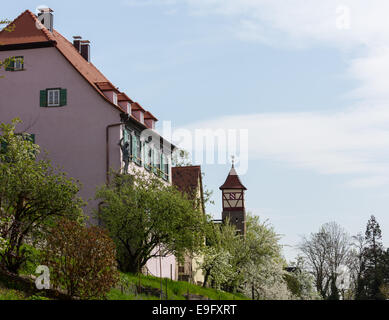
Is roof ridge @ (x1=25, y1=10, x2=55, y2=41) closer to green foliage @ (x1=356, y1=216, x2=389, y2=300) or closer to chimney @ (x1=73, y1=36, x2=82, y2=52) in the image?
chimney @ (x1=73, y1=36, x2=82, y2=52)

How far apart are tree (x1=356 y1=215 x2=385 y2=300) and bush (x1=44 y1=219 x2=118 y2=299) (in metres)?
58.7

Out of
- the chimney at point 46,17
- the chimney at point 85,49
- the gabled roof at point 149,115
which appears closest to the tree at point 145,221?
the gabled roof at point 149,115

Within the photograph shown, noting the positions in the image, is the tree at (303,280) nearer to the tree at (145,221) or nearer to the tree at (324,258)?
the tree at (324,258)

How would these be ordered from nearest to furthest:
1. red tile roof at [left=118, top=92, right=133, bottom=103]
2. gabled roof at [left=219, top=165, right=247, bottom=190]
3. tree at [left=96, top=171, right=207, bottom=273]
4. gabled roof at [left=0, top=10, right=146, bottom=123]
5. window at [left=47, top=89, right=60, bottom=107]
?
1. tree at [left=96, top=171, right=207, bottom=273]
2. window at [left=47, top=89, right=60, bottom=107]
3. gabled roof at [left=0, top=10, right=146, bottom=123]
4. red tile roof at [left=118, top=92, right=133, bottom=103]
5. gabled roof at [left=219, top=165, right=247, bottom=190]

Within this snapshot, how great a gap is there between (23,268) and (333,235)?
5785cm

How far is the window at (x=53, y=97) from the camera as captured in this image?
37.5 meters

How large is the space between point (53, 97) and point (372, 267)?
5330 centimetres

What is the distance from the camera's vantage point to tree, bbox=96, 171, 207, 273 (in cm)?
3222

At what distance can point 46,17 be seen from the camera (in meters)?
41.0

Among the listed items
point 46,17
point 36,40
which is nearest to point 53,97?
point 36,40

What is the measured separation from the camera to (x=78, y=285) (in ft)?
67.5

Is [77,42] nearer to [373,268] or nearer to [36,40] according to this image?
[36,40]

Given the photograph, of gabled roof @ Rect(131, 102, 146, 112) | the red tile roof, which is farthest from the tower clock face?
the red tile roof
